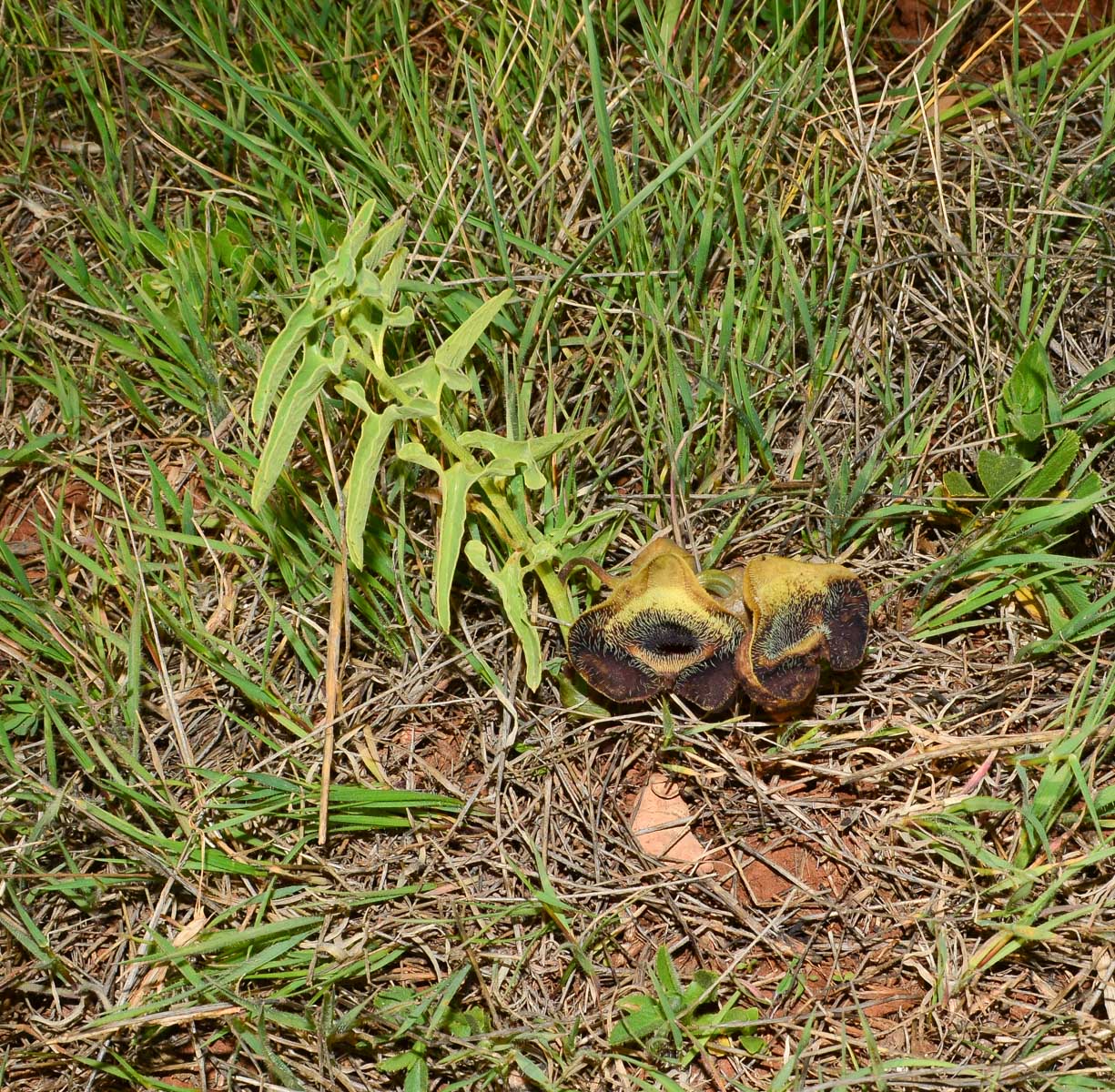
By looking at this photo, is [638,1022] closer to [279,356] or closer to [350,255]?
[279,356]

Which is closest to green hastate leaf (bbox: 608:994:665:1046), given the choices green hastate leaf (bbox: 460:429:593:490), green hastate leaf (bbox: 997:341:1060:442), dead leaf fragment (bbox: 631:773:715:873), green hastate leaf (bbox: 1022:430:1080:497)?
dead leaf fragment (bbox: 631:773:715:873)

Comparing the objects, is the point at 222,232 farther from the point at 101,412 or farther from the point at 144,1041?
the point at 144,1041

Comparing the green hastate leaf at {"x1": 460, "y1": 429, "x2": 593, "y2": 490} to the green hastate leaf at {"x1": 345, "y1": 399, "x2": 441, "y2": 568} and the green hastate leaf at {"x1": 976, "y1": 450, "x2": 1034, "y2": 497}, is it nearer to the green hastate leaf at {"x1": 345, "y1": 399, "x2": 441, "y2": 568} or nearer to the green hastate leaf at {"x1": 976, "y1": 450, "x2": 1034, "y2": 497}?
the green hastate leaf at {"x1": 345, "y1": 399, "x2": 441, "y2": 568}

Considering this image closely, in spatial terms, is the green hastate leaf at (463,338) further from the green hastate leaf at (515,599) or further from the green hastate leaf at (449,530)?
the green hastate leaf at (515,599)

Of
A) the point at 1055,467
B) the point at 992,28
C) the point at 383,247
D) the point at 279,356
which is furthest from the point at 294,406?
the point at 992,28

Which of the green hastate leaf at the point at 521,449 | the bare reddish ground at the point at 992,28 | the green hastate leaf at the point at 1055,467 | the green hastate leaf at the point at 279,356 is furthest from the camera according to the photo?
the bare reddish ground at the point at 992,28

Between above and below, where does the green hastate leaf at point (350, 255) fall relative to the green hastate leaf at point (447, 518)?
above

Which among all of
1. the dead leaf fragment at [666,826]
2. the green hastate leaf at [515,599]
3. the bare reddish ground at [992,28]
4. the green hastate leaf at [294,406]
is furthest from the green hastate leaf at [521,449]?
the bare reddish ground at [992,28]
